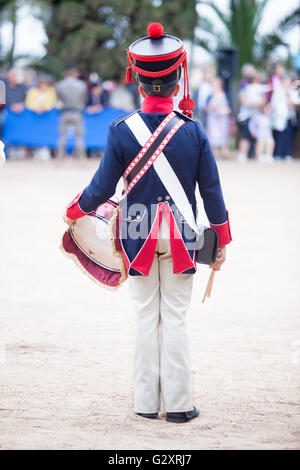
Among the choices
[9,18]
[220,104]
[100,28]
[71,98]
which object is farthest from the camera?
[9,18]

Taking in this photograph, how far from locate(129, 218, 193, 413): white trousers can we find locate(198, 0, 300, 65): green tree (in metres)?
22.8

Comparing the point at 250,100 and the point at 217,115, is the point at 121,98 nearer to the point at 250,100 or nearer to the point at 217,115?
the point at 217,115

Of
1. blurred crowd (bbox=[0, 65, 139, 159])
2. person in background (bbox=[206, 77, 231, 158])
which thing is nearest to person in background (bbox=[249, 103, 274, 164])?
person in background (bbox=[206, 77, 231, 158])

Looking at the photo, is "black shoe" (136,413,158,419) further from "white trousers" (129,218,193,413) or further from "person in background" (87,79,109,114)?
"person in background" (87,79,109,114)

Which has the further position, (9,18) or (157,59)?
(9,18)

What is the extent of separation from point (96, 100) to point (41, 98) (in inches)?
51.7

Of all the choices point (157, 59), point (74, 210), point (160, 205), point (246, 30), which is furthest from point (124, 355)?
point (246, 30)

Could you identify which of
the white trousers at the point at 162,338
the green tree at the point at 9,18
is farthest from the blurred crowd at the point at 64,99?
the white trousers at the point at 162,338

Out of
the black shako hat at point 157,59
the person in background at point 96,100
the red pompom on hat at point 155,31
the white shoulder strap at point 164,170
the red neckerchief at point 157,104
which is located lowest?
the person in background at point 96,100

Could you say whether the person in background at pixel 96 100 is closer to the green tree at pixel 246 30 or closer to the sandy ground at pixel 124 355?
the green tree at pixel 246 30

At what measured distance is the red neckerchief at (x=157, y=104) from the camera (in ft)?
12.1

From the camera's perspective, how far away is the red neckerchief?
3689 millimetres

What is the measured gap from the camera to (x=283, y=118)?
744 inches
